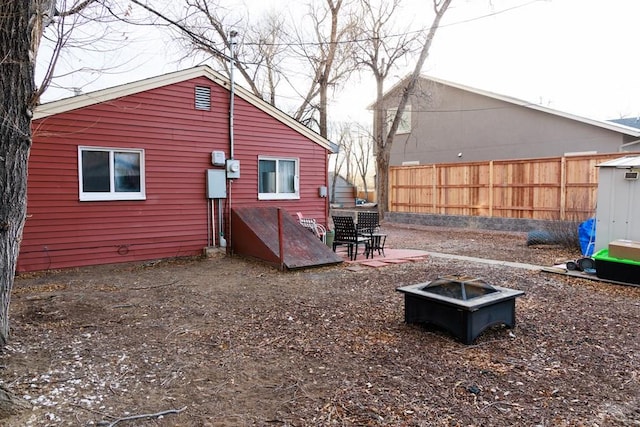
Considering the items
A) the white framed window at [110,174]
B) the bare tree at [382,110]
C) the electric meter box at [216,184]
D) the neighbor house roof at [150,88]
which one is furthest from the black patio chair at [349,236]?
the bare tree at [382,110]

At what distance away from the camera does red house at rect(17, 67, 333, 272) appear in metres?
7.28

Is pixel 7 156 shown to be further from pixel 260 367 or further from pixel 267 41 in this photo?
pixel 267 41

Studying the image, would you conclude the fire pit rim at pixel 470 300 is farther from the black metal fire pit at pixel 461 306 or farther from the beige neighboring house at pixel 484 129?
the beige neighboring house at pixel 484 129

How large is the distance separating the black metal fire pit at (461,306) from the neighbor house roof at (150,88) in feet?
20.0

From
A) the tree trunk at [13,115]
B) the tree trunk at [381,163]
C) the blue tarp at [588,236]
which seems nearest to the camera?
the tree trunk at [13,115]

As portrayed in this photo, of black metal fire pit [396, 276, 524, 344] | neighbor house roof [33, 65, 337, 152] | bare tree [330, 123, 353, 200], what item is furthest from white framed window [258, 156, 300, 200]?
bare tree [330, 123, 353, 200]

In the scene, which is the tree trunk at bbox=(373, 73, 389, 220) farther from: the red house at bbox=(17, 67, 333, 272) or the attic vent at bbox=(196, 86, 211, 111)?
the attic vent at bbox=(196, 86, 211, 111)

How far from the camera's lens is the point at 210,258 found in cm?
876

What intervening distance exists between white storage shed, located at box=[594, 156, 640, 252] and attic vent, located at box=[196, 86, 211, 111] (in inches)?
296

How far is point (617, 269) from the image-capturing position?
6309mm

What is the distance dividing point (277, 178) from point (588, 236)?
6.58 meters

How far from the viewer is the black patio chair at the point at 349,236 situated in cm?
866

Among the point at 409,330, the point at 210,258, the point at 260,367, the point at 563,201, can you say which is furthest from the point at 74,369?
the point at 563,201

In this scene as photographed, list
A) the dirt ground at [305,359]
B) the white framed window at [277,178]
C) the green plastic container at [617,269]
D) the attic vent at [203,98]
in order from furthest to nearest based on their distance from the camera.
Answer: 1. the white framed window at [277,178]
2. the attic vent at [203,98]
3. the green plastic container at [617,269]
4. the dirt ground at [305,359]
